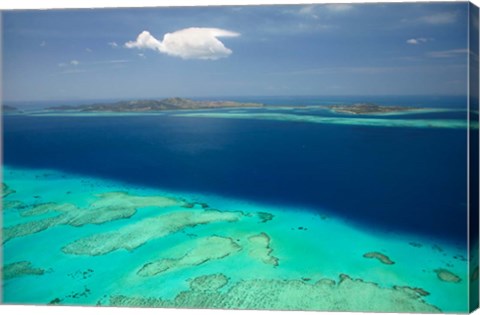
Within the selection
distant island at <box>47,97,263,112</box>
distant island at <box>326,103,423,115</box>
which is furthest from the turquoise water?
distant island at <box>326,103,423,115</box>

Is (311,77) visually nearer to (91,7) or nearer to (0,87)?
(91,7)

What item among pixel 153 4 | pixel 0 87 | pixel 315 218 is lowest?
pixel 315 218

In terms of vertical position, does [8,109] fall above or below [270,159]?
above

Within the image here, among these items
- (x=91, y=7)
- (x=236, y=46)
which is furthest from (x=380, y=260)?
(x=91, y=7)

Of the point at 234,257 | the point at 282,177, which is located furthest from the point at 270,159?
the point at 234,257

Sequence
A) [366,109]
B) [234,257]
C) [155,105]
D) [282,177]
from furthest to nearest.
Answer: [155,105] < [282,177] < [366,109] < [234,257]

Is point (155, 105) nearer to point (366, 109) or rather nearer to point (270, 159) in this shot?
point (270, 159)

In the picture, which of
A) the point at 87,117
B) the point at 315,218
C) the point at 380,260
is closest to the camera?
the point at 380,260
